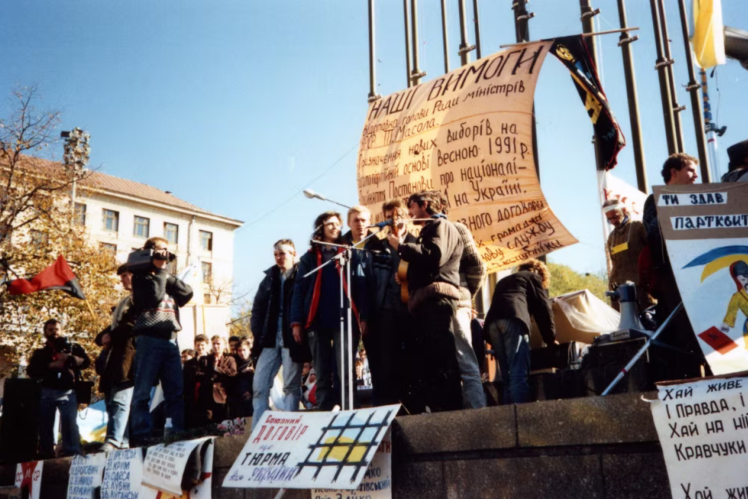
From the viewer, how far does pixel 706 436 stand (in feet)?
10.7

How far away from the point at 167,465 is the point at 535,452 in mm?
3434

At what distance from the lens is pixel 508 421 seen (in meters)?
4.02

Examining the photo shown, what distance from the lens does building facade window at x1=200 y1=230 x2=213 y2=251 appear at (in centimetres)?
5784

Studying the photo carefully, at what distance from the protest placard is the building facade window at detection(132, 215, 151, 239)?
53.5 meters

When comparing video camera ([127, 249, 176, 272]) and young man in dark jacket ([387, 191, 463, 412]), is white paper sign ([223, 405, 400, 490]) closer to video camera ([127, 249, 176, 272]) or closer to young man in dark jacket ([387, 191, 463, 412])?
young man in dark jacket ([387, 191, 463, 412])

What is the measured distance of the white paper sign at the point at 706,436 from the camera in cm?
314

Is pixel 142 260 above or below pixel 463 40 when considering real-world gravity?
below

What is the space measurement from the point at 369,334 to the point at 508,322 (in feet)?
3.99

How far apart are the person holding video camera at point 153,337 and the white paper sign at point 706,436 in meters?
4.78

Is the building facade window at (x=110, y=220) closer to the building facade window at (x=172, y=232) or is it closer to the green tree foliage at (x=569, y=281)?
the building facade window at (x=172, y=232)

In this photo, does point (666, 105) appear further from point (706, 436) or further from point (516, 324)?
point (706, 436)

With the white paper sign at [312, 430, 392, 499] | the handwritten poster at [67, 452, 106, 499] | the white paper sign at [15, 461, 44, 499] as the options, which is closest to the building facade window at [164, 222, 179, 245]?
the white paper sign at [15, 461, 44, 499]

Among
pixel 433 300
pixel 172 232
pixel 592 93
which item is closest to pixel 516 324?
pixel 433 300

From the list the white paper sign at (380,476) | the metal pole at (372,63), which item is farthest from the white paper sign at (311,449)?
the metal pole at (372,63)
